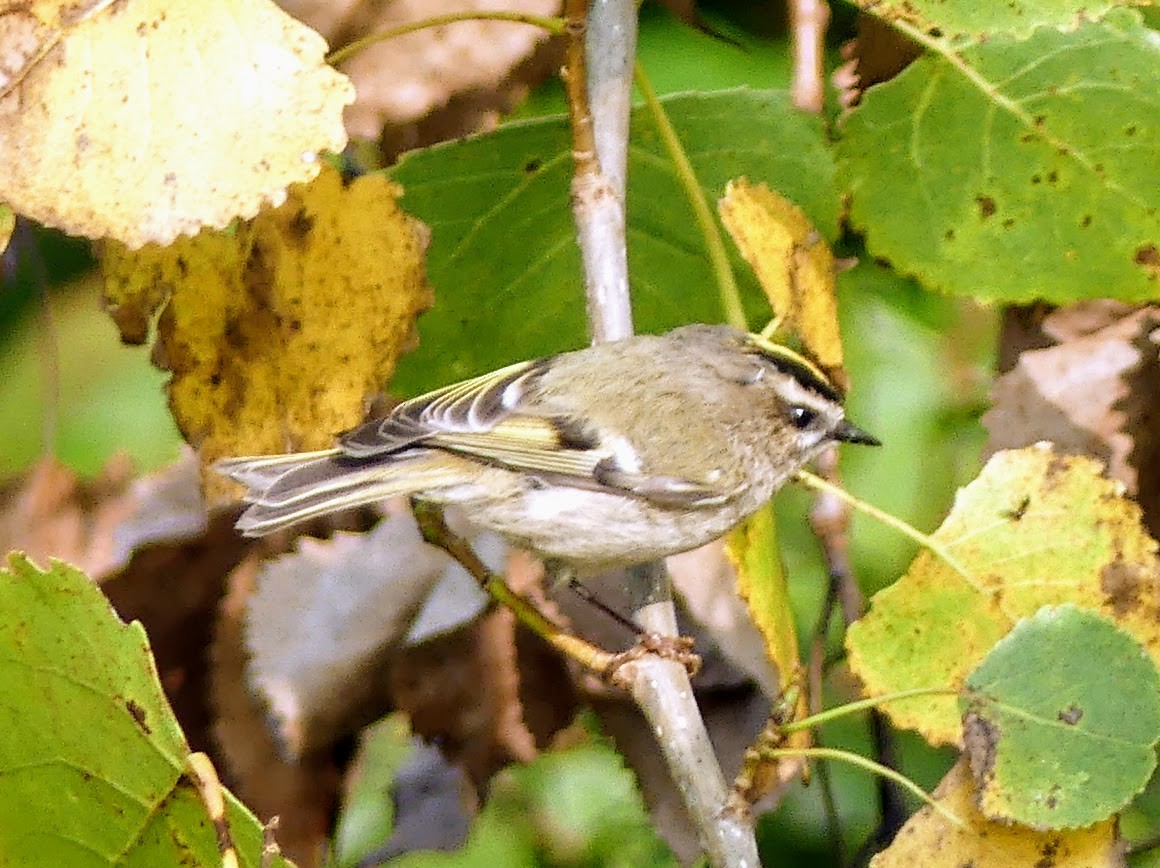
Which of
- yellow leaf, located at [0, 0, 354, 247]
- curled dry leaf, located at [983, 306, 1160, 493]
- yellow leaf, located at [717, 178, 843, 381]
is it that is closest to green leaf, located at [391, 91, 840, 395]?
yellow leaf, located at [717, 178, 843, 381]

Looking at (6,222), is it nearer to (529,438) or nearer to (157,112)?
(157,112)

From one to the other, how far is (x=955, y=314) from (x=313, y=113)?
1.19 m

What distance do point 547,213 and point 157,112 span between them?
500mm

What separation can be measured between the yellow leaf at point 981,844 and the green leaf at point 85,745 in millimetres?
408

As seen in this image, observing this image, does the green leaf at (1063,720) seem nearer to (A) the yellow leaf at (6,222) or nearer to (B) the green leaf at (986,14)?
(B) the green leaf at (986,14)

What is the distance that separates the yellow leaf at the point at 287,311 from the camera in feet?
3.74

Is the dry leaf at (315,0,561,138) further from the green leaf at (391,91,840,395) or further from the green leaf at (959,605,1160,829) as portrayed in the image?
the green leaf at (959,605,1160,829)

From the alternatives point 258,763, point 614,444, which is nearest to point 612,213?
point 614,444

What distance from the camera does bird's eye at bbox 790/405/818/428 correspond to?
1.42m

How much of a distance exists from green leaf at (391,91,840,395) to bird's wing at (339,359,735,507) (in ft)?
0.11

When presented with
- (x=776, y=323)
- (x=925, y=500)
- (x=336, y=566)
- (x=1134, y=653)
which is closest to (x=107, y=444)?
(x=336, y=566)

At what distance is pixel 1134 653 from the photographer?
90cm

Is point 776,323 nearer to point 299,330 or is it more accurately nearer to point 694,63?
point 299,330

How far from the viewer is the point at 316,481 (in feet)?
4.00
